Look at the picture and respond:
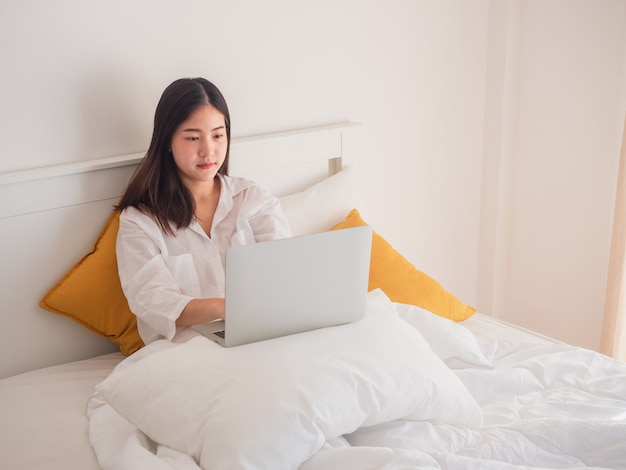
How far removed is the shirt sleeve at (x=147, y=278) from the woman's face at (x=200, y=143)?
17cm

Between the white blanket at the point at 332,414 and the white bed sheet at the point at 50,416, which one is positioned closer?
the white blanket at the point at 332,414

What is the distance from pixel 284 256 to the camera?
153 cm

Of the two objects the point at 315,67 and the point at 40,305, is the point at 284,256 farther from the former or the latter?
the point at 315,67

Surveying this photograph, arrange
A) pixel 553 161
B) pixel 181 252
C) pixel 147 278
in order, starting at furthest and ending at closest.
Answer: pixel 553 161 → pixel 181 252 → pixel 147 278

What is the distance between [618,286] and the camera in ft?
8.64

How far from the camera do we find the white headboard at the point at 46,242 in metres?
1.89

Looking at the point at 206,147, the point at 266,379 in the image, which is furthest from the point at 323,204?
the point at 266,379

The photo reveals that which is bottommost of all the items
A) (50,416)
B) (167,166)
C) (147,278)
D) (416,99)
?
(50,416)

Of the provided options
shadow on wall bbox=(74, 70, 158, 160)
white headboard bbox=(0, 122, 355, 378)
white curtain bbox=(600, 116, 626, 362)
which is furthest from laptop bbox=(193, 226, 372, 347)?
white curtain bbox=(600, 116, 626, 362)

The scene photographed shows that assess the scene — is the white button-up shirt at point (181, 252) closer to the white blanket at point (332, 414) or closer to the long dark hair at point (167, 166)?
the long dark hair at point (167, 166)

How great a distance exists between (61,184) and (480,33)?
5.44 feet

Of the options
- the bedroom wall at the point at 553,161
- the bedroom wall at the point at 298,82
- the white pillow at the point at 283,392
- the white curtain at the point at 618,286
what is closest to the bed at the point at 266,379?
the white pillow at the point at 283,392

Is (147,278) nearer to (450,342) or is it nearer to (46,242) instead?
(46,242)

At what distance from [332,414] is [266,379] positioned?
14 cm
